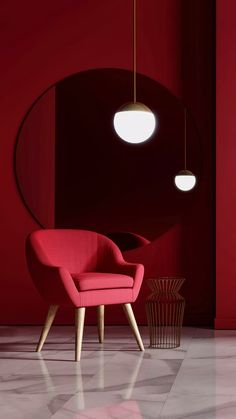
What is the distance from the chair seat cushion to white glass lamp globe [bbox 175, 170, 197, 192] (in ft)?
4.99

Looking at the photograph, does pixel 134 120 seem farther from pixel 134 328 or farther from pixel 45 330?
pixel 45 330

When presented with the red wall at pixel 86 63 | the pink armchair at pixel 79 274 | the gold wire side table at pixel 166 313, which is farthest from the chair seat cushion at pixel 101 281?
the red wall at pixel 86 63

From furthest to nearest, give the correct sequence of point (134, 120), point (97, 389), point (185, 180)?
point (185, 180)
point (134, 120)
point (97, 389)

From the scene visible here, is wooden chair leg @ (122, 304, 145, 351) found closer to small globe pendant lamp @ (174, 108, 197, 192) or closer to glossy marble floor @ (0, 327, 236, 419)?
glossy marble floor @ (0, 327, 236, 419)

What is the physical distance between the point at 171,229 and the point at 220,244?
0.50 m

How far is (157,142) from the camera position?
5.84 meters

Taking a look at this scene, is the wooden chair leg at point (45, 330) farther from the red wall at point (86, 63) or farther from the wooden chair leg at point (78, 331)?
the red wall at point (86, 63)

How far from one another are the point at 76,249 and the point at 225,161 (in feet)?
5.22

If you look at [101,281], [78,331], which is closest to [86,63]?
[101,281]

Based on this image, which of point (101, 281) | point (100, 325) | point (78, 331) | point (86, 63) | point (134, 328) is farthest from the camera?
point (86, 63)

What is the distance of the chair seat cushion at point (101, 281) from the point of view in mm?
4219

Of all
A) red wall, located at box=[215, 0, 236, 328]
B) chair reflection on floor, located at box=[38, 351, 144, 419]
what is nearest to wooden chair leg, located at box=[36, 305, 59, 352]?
chair reflection on floor, located at box=[38, 351, 144, 419]

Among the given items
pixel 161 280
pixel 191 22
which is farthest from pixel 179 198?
pixel 191 22

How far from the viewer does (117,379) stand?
3.44m
